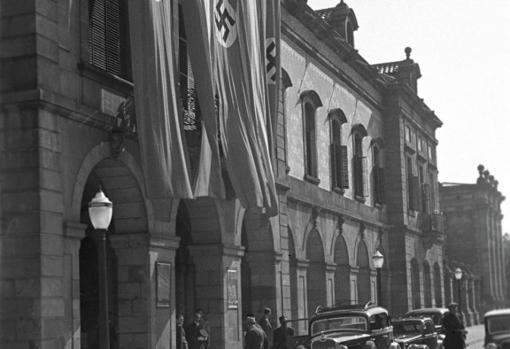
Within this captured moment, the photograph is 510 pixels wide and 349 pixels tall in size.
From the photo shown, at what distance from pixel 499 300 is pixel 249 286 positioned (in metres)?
58.4

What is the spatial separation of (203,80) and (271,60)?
469 cm

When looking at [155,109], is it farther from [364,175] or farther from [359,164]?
[364,175]

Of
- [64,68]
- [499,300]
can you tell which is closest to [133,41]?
[64,68]

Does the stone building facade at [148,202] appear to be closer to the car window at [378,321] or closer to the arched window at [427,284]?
the car window at [378,321]

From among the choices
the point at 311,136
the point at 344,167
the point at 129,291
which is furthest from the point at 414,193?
the point at 129,291

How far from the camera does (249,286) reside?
2606 cm

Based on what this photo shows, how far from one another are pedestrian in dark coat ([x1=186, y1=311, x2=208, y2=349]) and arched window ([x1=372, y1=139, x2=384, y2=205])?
19859 millimetres

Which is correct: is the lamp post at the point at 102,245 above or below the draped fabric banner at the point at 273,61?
below

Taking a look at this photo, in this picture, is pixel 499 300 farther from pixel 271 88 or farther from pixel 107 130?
pixel 107 130

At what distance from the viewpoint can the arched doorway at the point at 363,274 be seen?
37.3 meters

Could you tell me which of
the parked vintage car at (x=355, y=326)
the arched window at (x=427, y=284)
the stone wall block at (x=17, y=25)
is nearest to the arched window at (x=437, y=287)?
the arched window at (x=427, y=284)

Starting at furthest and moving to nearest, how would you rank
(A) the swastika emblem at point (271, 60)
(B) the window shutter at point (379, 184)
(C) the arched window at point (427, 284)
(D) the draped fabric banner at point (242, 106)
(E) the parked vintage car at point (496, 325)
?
(C) the arched window at point (427, 284) < (B) the window shutter at point (379, 184) < (A) the swastika emblem at point (271, 60) < (E) the parked vintage car at point (496, 325) < (D) the draped fabric banner at point (242, 106)

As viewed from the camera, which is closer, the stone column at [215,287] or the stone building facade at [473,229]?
the stone column at [215,287]

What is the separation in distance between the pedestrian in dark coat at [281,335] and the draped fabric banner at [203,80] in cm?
501
